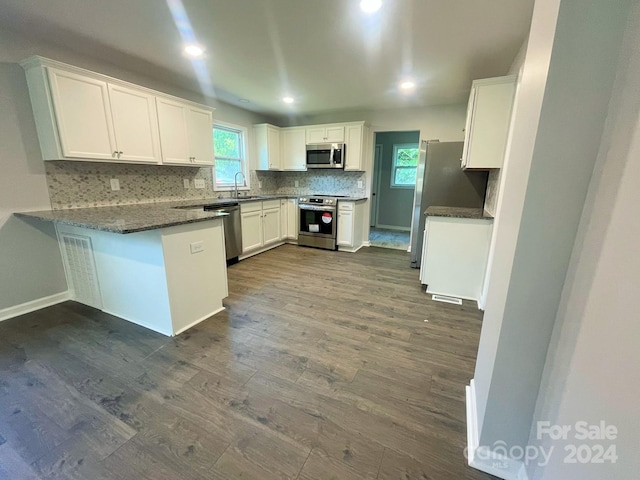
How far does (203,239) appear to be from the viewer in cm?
225

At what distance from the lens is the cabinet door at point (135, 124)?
2.62m

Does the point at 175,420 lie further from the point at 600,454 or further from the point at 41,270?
the point at 41,270

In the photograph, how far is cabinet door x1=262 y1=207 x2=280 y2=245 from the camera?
445 cm

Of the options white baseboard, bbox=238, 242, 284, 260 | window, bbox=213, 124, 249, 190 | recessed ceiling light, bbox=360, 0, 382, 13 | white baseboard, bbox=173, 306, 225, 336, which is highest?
recessed ceiling light, bbox=360, 0, 382, 13

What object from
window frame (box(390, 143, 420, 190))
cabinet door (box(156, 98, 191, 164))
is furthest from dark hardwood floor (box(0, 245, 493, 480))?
window frame (box(390, 143, 420, 190))

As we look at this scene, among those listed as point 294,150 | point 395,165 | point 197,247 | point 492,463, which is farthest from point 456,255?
point 395,165

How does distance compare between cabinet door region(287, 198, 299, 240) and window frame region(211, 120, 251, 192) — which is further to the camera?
cabinet door region(287, 198, 299, 240)

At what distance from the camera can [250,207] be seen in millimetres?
4086

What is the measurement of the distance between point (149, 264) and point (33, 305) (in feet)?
5.07

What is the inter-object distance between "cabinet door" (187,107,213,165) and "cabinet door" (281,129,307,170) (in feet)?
5.56

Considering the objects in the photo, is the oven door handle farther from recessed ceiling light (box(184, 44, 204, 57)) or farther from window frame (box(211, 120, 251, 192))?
recessed ceiling light (box(184, 44, 204, 57))

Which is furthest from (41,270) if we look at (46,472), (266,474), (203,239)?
(266,474)

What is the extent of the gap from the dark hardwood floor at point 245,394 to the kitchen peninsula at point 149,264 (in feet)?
0.48

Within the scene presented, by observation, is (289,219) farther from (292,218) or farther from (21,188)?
(21,188)
